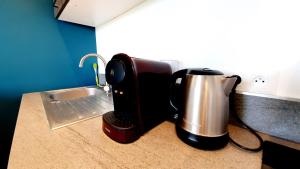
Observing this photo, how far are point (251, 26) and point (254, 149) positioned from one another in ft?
1.39

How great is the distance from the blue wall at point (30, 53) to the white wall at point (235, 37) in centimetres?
82

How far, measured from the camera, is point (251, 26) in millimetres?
504

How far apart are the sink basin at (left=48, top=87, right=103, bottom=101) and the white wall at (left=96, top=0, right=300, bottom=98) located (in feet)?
2.39

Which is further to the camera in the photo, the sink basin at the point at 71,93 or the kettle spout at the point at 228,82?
the sink basin at the point at 71,93

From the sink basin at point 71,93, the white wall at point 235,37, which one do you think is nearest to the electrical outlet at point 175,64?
the white wall at point 235,37

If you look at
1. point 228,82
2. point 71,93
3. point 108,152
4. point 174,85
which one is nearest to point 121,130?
point 108,152

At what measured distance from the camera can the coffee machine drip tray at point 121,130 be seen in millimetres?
424

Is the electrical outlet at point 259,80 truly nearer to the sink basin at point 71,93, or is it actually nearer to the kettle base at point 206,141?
the kettle base at point 206,141

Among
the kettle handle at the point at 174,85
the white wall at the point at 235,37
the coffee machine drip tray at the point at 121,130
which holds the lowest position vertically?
the coffee machine drip tray at the point at 121,130

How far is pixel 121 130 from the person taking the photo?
1.38 ft

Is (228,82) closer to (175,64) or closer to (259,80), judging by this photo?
(259,80)

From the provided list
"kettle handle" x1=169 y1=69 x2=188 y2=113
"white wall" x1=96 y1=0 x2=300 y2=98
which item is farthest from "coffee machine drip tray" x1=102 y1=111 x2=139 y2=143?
"white wall" x1=96 y1=0 x2=300 y2=98

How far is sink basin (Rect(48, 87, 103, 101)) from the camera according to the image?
112 cm

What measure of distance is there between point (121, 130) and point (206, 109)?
0.26m
